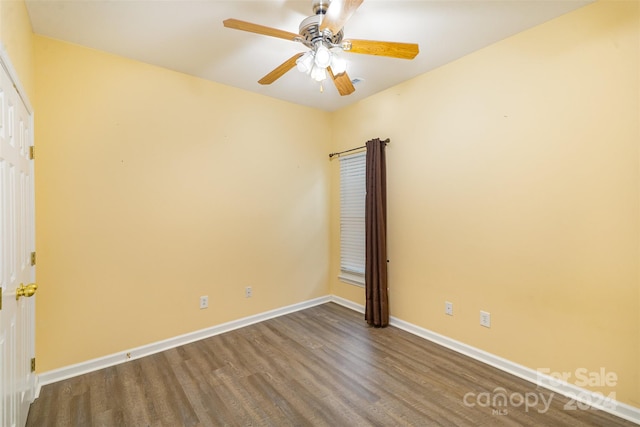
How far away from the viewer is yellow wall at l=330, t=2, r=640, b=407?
1873 millimetres

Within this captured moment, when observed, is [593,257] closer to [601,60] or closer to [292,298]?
[601,60]

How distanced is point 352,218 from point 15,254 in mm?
3129

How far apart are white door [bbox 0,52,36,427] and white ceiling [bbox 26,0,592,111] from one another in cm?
78

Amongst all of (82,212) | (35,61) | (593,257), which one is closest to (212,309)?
(82,212)

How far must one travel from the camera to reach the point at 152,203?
2.74m

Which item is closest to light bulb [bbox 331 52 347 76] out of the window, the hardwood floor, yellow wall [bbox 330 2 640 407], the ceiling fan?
the ceiling fan

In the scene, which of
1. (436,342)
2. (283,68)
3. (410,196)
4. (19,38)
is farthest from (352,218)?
(19,38)

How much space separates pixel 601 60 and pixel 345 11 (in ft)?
6.00

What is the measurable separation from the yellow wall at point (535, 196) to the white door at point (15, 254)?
295cm

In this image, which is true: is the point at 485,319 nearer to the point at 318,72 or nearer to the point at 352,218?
the point at 352,218

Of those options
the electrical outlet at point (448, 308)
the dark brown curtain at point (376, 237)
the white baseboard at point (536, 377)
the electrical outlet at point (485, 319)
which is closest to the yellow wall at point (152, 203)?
the dark brown curtain at point (376, 237)

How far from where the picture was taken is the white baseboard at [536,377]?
186cm

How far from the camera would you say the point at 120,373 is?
2.40m

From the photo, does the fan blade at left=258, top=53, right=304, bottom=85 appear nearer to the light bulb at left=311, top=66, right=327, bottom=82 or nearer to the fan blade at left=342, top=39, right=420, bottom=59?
the light bulb at left=311, top=66, right=327, bottom=82
